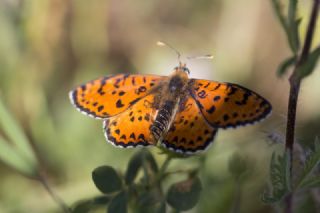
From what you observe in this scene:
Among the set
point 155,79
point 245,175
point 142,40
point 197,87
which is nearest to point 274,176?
point 245,175

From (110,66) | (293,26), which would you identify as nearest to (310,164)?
(293,26)

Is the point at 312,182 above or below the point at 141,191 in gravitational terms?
above

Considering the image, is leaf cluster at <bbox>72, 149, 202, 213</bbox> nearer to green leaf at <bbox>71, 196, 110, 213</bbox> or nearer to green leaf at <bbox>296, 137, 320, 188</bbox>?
green leaf at <bbox>71, 196, 110, 213</bbox>

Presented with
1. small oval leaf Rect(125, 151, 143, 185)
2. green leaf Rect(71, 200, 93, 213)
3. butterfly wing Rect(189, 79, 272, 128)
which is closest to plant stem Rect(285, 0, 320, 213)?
butterfly wing Rect(189, 79, 272, 128)

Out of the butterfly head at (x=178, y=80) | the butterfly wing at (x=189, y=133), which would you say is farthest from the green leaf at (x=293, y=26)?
the butterfly head at (x=178, y=80)

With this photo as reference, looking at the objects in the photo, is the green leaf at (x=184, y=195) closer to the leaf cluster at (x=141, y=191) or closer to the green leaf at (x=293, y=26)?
the leaf cluster at (x=141, y=191)

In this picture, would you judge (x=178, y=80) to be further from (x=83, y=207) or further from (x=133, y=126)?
(x=83, y=207)
